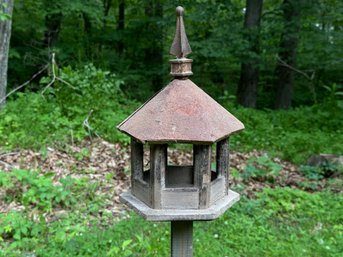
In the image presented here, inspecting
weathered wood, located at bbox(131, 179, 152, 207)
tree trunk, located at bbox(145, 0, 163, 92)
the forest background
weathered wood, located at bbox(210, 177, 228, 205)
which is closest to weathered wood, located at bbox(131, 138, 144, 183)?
weathered wood, located at bbox(131, 179, 152, 207)

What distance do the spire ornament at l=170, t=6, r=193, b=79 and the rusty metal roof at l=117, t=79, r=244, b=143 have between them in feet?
0.15

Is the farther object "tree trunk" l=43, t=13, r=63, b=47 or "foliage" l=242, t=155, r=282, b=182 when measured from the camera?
"tree trunk" l=43, t=13, r=63, b=47

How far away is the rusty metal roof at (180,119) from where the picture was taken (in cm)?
187

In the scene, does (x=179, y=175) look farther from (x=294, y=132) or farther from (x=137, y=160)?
(x=294, y=132)

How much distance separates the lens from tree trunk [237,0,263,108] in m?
8.91

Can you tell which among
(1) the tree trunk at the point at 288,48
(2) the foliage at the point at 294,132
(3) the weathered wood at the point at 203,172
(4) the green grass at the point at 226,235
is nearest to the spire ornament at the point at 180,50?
(3) the weathered wood at the point at 203,172

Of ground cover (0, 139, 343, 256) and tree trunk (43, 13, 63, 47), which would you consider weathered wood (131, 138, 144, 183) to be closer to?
ground cover (0, 139, 343, 256)

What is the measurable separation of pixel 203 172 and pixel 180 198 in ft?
0.56

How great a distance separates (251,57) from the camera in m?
8.73

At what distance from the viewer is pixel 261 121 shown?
26.4 ft

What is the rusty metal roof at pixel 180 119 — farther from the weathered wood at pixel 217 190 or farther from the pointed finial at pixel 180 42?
the weathered wood at pixel 217 190

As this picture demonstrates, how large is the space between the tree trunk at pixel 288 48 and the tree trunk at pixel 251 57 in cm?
Result: 59

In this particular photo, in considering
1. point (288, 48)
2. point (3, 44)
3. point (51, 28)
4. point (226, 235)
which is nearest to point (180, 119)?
point (226, 235)

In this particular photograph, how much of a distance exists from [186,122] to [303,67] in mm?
10124
